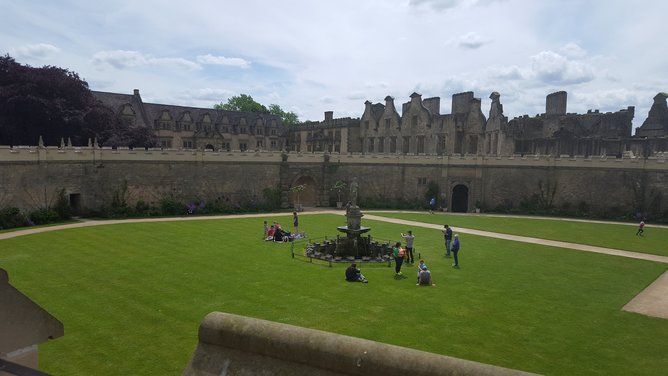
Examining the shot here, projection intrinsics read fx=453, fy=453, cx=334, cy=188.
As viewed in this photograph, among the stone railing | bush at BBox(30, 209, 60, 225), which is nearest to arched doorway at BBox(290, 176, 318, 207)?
bush at BBox(30, 209, 60, 225)

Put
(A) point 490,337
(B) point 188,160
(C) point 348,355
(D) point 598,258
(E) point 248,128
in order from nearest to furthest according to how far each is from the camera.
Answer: (C) point 348,355 < (A) point 490,337 < (D) point 598,258 < (B) point 188,160 < (E) point 248,128

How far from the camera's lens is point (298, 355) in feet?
10.4

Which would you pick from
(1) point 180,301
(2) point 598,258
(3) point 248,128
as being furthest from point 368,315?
(3) point 248,128

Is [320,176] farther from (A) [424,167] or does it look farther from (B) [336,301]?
(B) [336,301]

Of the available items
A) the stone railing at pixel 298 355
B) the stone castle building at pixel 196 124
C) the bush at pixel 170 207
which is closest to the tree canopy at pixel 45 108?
the stone castle building at pixel 196 124

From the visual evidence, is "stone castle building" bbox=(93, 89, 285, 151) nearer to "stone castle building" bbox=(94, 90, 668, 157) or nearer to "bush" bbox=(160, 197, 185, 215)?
"stone castle building" bbox=(94, 90, 668, 157)

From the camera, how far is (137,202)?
3662 centimetres

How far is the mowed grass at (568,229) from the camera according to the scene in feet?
92.0

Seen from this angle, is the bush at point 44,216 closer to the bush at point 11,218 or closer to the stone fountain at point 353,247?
the bush at point 11,218

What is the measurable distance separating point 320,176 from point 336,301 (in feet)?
100

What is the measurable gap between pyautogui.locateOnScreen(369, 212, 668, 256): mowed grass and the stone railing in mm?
28556

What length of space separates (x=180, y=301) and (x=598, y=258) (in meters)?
20.6

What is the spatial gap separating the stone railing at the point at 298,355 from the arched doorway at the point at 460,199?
147ft

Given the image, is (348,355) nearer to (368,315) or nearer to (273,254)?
(368,315)
